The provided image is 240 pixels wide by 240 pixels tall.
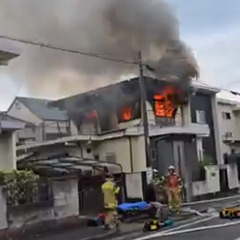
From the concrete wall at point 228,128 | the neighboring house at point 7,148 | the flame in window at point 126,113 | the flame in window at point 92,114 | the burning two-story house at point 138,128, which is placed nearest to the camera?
the neighboring house at point 7,148

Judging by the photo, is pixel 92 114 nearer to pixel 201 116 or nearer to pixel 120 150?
pixel 120 150

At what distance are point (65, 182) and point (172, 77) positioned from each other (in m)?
12.1

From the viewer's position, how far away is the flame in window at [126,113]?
25.9 metres

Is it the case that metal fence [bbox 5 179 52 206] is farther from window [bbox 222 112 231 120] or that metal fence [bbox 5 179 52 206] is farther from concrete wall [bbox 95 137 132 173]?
window [bbox 222 112 231 120]

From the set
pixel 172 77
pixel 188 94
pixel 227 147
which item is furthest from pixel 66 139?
pixel 227 147

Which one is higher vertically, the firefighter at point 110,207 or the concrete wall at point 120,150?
the concrete wall at point 120,150

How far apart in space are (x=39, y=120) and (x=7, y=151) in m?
13.4

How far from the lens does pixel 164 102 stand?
26328mm

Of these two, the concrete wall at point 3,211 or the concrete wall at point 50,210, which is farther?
the concrete wall at point 50,210

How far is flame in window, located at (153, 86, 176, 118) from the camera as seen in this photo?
25775mm

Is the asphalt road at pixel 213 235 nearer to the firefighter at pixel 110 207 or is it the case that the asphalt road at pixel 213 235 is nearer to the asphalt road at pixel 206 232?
the asphalt road at pixel 206 232

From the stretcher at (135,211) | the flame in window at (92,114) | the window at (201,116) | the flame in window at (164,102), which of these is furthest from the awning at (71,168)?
the window at (201,116)

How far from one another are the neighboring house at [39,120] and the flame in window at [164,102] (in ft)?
17.2

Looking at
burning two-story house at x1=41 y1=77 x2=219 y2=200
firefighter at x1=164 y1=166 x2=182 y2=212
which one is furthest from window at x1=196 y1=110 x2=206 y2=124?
firefighter at x1=164 y1=166 x2=182 y2=212
